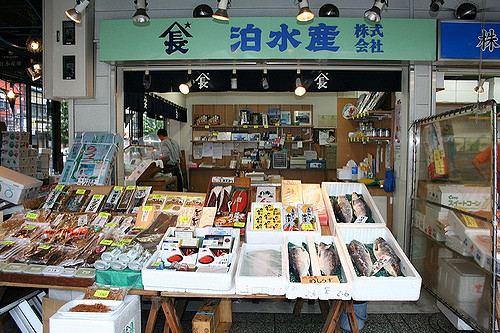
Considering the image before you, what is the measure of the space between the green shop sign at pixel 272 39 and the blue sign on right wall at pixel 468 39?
174mm

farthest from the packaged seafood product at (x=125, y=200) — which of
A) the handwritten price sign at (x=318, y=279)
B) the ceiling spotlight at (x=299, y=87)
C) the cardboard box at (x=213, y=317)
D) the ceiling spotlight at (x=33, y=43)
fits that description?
the ceiling spotlight at (x=33, y=43)

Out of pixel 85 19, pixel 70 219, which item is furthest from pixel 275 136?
pixel 70 219

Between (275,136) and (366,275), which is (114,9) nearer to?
(366,275)

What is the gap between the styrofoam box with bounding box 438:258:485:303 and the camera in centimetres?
297

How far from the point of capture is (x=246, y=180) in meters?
3.57

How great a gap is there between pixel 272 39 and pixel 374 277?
291 centimetres

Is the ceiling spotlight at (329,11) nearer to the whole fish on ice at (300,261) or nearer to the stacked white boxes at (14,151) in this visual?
the whole fish on ice at (300,261)

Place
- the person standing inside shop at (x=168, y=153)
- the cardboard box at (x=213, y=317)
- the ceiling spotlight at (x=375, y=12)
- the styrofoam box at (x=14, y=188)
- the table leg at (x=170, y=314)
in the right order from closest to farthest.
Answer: the table leg at (x=170, y=314) → the cardboard box at (x=213, y=317) → the ceiling spotlight at (x=375, y=12) → the styrofoam box at (x=14, y=188) → the person standing inside shop at (x=168, y=153)

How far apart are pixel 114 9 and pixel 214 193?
288 centimetres

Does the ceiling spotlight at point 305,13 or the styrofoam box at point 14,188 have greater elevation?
the ceiling spotlight at point 305,13

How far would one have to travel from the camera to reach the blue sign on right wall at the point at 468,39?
4.08m

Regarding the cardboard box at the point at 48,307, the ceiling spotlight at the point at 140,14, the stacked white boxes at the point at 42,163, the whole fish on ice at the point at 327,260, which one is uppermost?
the ceiling spotlight at the point at 140,14

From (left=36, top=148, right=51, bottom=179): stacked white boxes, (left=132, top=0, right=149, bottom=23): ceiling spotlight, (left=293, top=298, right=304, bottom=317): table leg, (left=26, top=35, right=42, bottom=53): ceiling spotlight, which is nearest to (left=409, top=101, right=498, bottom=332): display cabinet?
(left=293, top=298, right=304, bottom=317): table leg

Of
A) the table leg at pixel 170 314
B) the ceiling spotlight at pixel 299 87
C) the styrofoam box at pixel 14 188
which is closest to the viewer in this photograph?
the table leg at pixel 170 314
